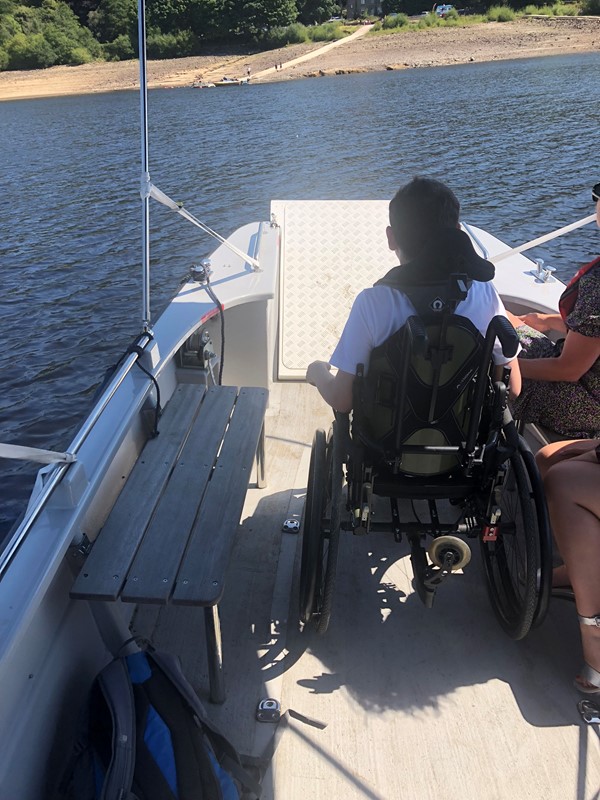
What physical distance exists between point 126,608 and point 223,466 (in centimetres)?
56

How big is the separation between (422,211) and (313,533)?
2.95 ft

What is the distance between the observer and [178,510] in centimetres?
174

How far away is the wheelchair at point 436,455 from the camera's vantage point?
1.36 meters

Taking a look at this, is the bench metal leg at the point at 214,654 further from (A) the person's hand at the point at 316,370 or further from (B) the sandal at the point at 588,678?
(B) the sandal at the point at 588,678

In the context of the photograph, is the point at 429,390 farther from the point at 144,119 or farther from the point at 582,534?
the point at 144,119

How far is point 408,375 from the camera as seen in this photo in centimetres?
139

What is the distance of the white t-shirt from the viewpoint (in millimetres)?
1443

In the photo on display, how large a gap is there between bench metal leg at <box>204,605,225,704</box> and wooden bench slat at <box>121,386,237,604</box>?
14 centimetres

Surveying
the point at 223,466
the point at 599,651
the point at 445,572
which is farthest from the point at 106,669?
the point at 599,651

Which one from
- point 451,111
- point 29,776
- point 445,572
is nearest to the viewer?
point 29,776

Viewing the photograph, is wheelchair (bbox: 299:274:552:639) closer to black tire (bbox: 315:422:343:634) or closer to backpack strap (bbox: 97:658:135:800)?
black tire (bbox: 315:422:343:634)

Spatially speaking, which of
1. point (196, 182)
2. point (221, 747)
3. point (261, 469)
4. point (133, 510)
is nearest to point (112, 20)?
point (196, 182)

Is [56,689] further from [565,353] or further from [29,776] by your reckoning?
[565,353]

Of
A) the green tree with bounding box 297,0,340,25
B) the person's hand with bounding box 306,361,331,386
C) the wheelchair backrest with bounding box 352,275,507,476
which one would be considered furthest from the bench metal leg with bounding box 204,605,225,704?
the green tree with bounding box 297,0,340,25
